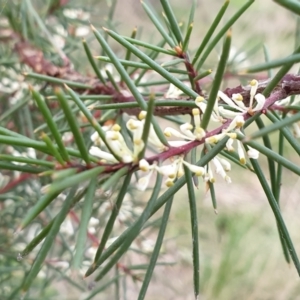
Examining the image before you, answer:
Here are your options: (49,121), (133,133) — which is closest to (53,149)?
(49,121)

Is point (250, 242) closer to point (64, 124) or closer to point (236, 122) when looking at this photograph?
point (64, 124)

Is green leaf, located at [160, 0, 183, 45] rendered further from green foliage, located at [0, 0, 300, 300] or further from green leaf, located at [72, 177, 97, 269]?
green leaf, located at [72, 177, 97, 269]

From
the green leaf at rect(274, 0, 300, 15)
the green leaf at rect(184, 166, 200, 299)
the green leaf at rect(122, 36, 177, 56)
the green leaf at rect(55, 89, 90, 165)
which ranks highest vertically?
the green leaf at rect(274, 0, 300, 15)

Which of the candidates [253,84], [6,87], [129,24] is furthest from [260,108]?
[129,24]

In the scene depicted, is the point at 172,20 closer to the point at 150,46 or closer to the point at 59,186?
the point at 150,46

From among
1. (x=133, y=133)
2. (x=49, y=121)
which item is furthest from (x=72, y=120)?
(x=133, y=133)

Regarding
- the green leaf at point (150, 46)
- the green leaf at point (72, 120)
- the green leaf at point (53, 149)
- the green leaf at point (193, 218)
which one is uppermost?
the green leaf at point (150, 46)

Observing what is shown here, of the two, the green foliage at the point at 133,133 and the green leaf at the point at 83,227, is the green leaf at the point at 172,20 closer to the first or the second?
the green foliage at the point at 133,133

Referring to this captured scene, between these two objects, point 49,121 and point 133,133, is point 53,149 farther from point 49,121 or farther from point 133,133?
point 133,133

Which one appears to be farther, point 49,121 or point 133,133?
point 133,133

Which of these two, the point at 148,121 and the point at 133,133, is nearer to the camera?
the point at 148,121

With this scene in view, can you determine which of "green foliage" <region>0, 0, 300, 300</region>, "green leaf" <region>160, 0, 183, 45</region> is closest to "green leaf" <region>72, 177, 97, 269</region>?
"green foliage" <region>0, 0, 300, 300</region>

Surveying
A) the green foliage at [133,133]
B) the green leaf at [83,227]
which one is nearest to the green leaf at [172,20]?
the green foliage at [133,133]
